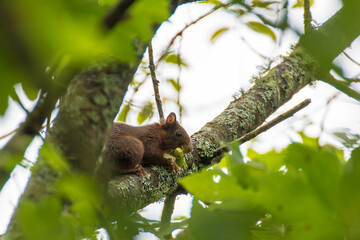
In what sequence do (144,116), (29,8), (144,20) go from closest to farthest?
(29,8)
(144,20)
(144,116)

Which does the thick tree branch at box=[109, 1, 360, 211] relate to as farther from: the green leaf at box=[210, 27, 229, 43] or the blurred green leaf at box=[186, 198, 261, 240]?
the blurred green leaf at box=[186, 198, 261, 240]

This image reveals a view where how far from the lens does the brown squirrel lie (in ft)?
9.69

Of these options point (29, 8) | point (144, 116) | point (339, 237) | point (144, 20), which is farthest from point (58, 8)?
point (144, 116)

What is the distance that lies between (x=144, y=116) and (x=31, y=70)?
3241mm

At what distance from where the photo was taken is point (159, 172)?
8.16 ft

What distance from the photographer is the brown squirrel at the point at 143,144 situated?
9.69ft

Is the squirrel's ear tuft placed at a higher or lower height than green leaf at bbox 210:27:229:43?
lower

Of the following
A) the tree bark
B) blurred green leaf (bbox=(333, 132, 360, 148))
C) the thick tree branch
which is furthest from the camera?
the thick tree branch

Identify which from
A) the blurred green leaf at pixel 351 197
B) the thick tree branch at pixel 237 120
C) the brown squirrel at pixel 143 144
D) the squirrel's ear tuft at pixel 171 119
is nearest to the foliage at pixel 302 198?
the blurred green leaf at pixel 351 197

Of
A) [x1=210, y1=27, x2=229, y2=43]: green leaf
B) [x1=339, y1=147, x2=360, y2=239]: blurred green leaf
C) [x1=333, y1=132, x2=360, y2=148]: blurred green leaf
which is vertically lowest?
[x1=339, y1=147, x2=360, y2=239]: blurred green leaf

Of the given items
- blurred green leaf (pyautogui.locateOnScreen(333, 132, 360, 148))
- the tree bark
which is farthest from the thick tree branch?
blurred green leaf (pyautogui.locateOnScreen(333, 132, 360, 148))

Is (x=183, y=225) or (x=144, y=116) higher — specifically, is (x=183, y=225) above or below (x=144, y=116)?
below

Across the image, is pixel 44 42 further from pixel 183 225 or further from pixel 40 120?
pixel 183 225

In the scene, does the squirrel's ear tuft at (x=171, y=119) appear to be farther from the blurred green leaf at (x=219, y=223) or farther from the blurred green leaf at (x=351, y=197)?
the blurred green leaf at (x=351, y=197)
